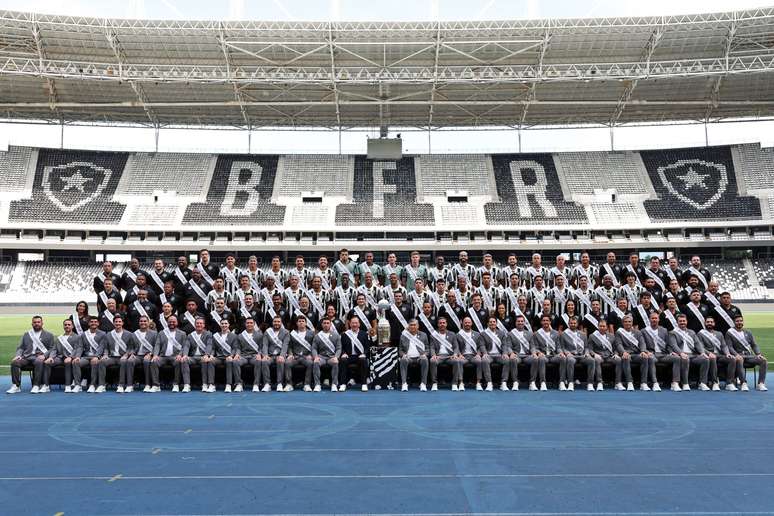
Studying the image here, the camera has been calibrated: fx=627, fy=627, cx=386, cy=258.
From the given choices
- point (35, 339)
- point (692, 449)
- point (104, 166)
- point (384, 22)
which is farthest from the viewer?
point (104, 166)

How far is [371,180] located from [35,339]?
27.2m

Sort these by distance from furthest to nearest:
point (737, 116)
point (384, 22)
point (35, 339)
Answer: point (737, 116), point (384, 22), point (35, 339)

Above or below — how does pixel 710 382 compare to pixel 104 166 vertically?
below

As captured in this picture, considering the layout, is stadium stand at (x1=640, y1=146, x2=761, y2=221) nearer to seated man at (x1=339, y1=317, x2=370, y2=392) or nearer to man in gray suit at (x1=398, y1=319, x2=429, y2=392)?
man in gray suit at (x1=398, y1=319, x2=429, y2=392)

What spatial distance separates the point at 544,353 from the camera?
31.0 ft

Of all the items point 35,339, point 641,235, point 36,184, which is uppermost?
point 36,184

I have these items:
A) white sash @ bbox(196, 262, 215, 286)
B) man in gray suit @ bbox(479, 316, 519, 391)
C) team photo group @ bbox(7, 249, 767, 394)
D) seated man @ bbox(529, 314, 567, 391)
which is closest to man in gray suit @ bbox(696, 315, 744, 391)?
team photo group @ bbox(7, 249, 767, 394)

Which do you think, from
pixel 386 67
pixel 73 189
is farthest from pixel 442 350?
pixel 73 189

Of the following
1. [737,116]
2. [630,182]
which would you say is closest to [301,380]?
[630,182]

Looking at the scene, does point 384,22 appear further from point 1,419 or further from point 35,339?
point 1,419

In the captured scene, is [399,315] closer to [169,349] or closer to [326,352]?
[326,352]

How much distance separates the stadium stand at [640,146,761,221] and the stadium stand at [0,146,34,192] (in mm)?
33409

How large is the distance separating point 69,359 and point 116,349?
68 cm

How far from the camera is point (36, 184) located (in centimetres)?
3344
